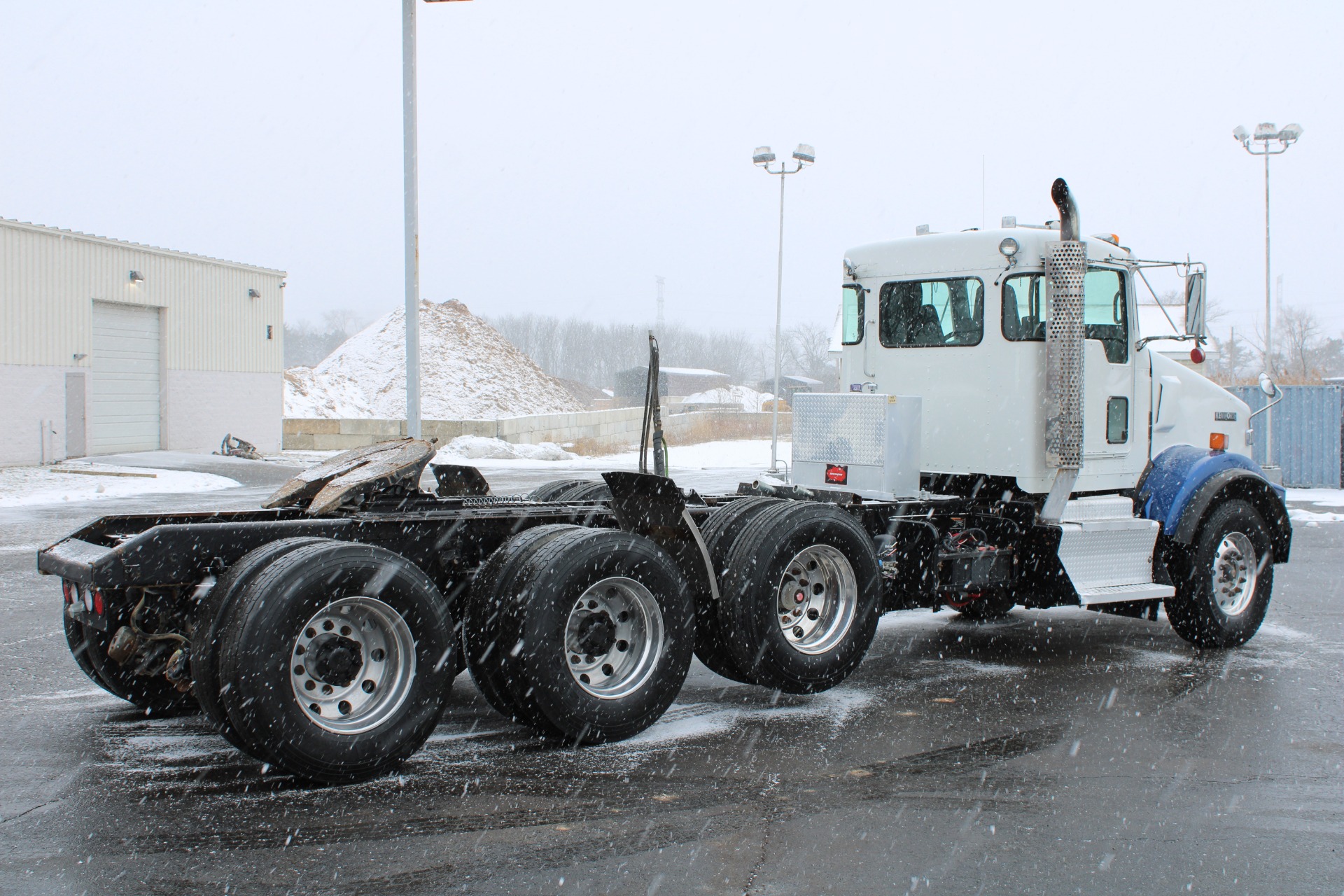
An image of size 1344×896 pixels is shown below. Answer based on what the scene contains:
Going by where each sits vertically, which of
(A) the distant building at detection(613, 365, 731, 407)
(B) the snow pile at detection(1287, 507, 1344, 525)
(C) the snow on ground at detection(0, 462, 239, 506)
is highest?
(A) the distant building at detection(613, 365, 731, 407)

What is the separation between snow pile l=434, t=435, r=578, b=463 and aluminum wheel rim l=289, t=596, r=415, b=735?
83.3 ft

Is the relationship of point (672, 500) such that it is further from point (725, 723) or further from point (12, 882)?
point (12, 882)

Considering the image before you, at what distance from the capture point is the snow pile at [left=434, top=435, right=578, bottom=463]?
3070 cm

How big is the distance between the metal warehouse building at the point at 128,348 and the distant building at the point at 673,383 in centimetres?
3371

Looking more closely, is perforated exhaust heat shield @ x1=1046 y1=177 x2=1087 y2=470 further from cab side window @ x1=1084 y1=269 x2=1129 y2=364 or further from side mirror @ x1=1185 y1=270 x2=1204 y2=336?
side mirror @ x1=1185 y1=270 x2=1204 y2=336

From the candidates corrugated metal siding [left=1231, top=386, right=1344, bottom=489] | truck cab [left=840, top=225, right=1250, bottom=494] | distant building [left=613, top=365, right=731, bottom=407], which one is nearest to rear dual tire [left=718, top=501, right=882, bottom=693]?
truck cab [left=840, top=225, right=1250, bottom=494]

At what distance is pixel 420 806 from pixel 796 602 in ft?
8.93

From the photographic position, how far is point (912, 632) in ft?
28.6

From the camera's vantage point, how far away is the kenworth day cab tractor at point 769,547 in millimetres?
4793

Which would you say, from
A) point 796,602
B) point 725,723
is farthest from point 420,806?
point 796,602

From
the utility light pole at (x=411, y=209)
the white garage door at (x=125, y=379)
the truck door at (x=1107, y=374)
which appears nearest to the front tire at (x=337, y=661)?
the truck door at (x=1107, y=374)

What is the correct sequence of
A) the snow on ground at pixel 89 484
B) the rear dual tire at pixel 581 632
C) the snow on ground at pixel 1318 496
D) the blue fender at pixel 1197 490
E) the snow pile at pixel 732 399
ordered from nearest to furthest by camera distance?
the rear dual tire at pixel 581 632 → the blue fender at pixel 1197 490 → the snow on ground at pixel 89 484 → the snow on ground at pixel 1318 496 → the snow pile at pixel 732 399

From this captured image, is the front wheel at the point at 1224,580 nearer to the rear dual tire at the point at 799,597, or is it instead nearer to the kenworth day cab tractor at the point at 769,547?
the kenworth day cab tractor at the point at 769,547

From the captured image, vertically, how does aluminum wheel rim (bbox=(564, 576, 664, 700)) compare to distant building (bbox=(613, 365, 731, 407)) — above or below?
below
